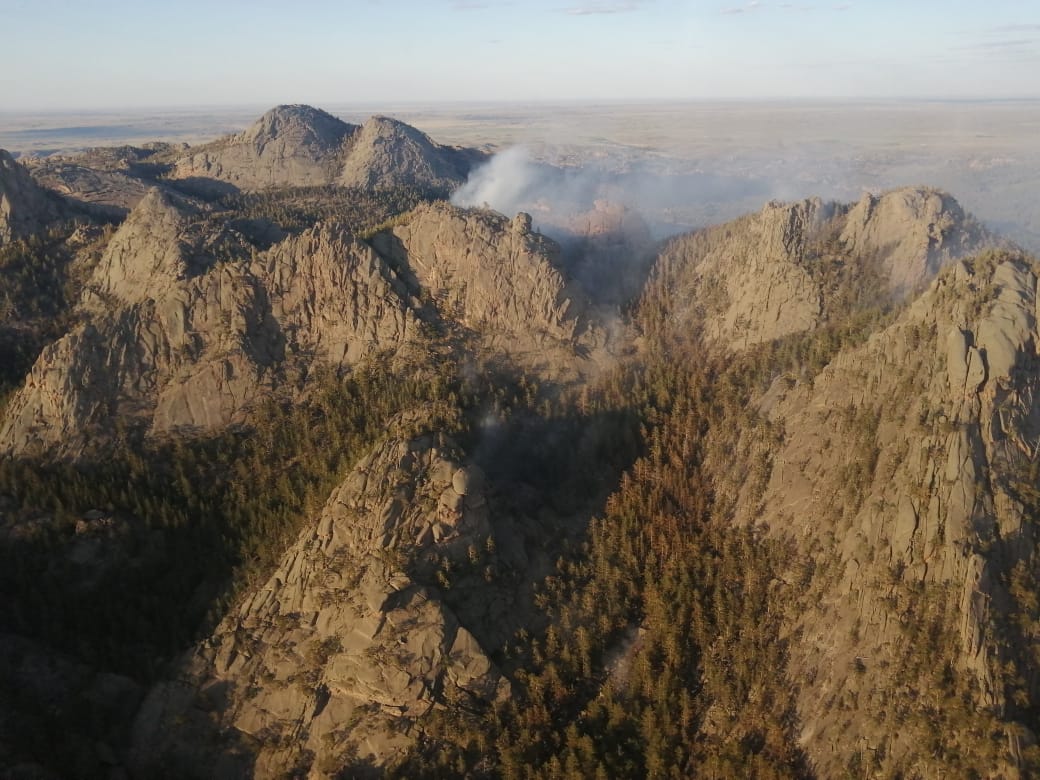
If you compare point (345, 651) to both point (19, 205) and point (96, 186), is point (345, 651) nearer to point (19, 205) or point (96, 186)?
point (19, 205)

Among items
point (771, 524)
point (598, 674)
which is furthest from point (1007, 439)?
point (598, 674)

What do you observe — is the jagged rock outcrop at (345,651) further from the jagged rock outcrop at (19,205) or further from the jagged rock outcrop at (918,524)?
the jagged rock outcrop at (19,205)

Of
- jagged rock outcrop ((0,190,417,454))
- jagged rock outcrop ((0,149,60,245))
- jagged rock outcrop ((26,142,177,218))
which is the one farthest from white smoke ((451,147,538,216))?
jagged rock outcrop ((0,149,60,245))

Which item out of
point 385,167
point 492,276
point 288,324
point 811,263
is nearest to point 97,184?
point 385,167

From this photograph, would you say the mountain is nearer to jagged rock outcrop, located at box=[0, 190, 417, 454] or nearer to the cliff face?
the cliff face

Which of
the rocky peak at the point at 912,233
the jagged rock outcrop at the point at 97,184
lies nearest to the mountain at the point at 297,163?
the jagged rock outcrop at the point at 97,184

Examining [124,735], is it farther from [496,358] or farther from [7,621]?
[496,358]
